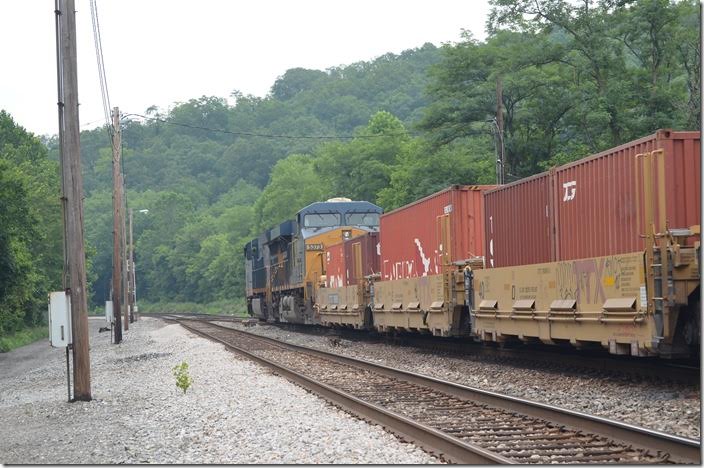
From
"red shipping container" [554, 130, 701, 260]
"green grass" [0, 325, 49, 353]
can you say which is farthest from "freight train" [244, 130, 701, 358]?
"green grass" [0, 325, 49, 353]

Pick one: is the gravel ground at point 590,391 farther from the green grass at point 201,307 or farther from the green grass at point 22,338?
the green grass at point 201,307

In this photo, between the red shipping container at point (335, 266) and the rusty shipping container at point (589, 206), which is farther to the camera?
the red shipping container at point (335, 266)

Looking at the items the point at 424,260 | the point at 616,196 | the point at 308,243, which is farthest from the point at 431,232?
the point at 308,243

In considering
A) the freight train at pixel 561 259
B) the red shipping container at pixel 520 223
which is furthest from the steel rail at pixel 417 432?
the red shipping container at pixel 520 223

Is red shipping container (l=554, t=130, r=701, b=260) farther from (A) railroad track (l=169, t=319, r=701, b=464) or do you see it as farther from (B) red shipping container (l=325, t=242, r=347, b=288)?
(B) red shipping container (l=325, t=242, r=347, b=288)

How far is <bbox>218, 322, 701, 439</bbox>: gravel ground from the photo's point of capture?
920 centimetres

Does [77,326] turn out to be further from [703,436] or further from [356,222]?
[356,222]

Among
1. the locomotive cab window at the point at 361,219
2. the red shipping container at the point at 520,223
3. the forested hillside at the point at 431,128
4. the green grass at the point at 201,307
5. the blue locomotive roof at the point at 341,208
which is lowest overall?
the green grass at the point at 201,307

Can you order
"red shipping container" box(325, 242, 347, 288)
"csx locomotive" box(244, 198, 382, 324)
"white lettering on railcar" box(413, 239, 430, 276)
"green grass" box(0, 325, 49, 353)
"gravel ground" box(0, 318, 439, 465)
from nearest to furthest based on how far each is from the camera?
"gravel ground" box(0, 318, 439, 465), "white lettering on railcar" box(413, 239, 430, 276), "red shipping container" box(325, 242, 347, 288), "csx locomotive" box(244, 198, 382, 324), "green grass" box(0, 325, 49, 353)

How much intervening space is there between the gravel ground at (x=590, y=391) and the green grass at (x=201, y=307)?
5168 centimetres

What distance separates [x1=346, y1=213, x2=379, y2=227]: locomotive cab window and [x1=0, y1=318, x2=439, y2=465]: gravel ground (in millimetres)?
13801

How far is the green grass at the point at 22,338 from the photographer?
37.0 meters

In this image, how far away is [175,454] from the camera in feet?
28.0

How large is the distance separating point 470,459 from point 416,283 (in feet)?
42.3
